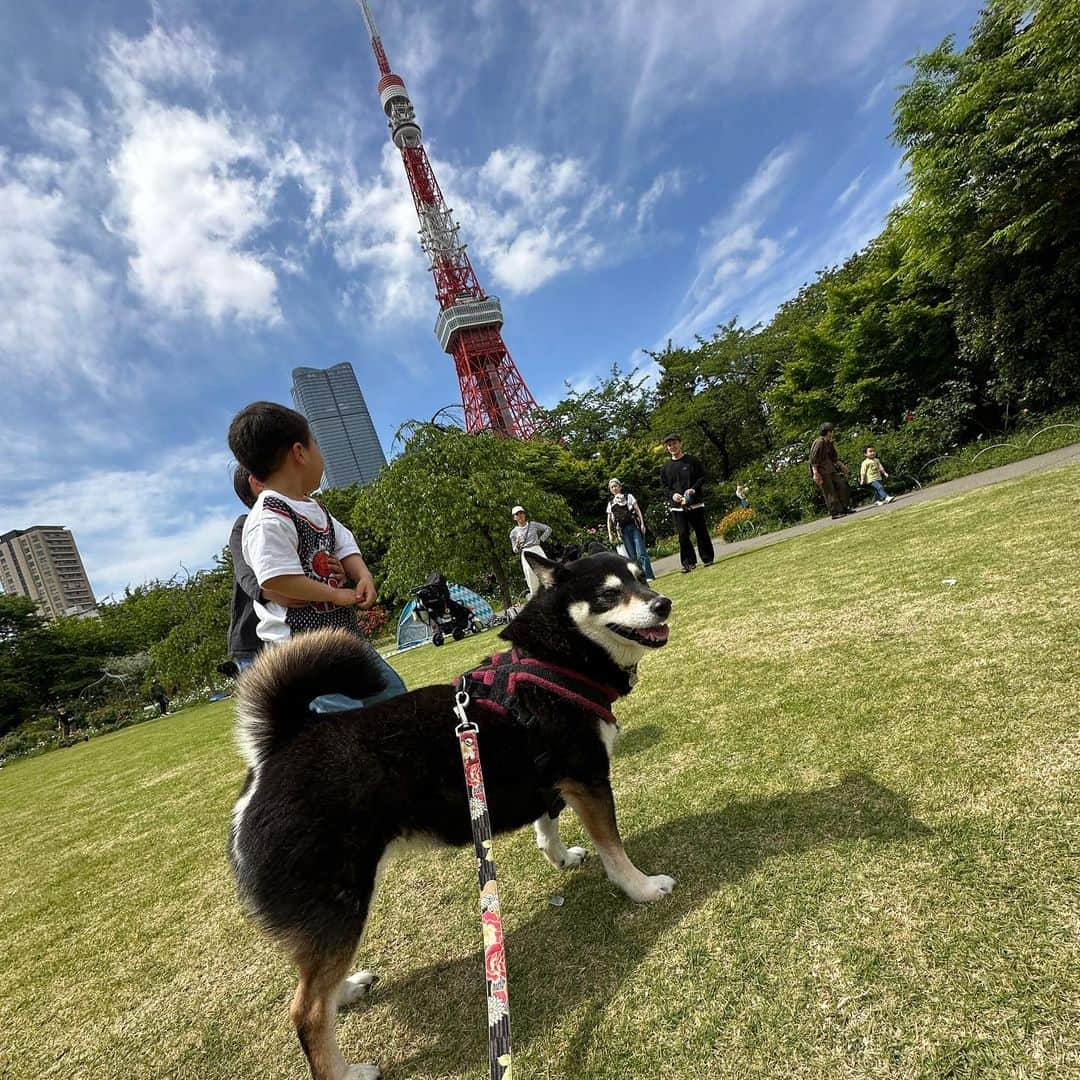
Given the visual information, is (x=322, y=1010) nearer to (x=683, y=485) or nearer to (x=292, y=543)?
(x=292, y=543)

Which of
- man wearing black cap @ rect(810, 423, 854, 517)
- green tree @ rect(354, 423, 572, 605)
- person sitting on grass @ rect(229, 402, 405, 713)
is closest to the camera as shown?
person sitting on grass @ rect(229, 402, 405, 713)

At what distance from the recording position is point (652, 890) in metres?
2.03

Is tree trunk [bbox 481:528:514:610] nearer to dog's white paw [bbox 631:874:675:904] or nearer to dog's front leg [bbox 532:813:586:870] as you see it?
dog's front leg [bbox 532:813:586:870]

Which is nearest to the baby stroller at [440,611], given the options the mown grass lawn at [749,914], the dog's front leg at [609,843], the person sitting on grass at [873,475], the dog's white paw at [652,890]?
the mown grass lawn at [749,914]

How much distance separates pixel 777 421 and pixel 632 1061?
26.3 metres

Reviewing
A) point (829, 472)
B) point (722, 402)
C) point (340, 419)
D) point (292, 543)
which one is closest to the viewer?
point (292, 543)

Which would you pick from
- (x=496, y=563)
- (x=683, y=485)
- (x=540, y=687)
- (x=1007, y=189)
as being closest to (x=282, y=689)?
(x=540, y=687)

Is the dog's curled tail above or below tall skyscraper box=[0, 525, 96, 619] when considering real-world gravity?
below

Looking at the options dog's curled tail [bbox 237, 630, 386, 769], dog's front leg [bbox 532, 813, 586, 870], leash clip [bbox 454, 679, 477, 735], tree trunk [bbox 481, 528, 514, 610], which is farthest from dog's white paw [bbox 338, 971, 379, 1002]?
tree trunk [bbox 481, 528, 514, 610]

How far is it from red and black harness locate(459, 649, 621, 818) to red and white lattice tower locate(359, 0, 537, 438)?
34.8 metres

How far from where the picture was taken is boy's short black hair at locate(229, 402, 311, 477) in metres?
2.08

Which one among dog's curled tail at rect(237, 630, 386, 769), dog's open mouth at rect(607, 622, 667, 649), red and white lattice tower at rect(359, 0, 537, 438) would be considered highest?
red and white lattice tower at rect(359, 0, 537, 438)

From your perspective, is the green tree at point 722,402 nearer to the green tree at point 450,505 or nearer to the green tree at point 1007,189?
the green tree at point 1007,189

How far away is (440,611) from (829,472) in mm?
10010
